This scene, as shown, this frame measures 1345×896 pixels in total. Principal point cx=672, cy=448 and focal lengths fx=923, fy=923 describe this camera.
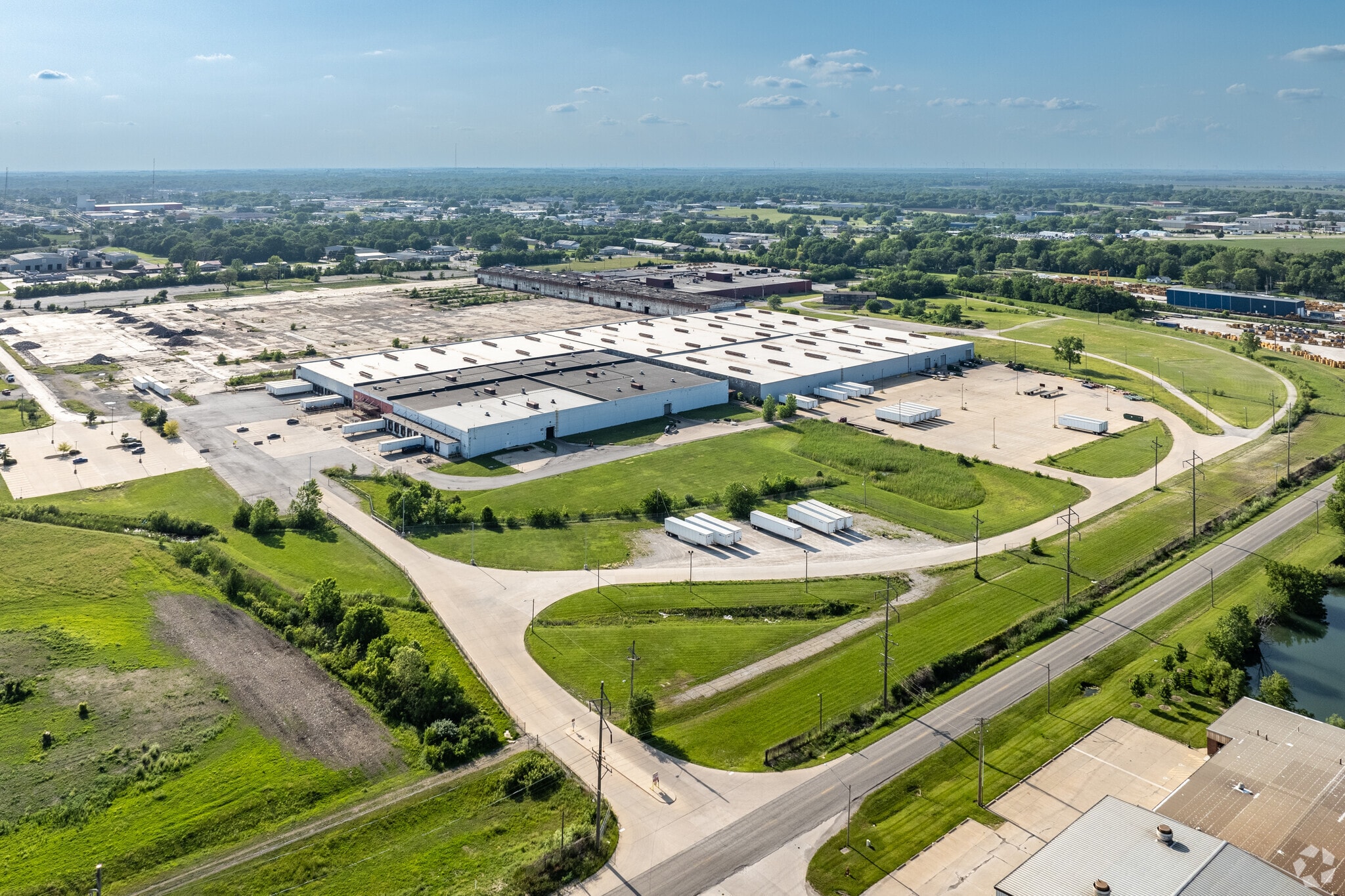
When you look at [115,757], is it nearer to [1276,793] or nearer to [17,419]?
[1276,793]

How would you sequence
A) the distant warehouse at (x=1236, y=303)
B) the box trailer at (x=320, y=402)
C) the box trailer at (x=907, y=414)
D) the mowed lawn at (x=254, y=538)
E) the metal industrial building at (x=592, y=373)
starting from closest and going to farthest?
the mowed lawn at (x=254, y=538) < the metal industrial building at (x=592, y=373) < the box trailer at (x=907, y=414) < the box trailer at (x=320, y=402) < the distant warehouse at (x=1236, y=303)

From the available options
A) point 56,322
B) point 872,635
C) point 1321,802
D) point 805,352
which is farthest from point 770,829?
point 56,322

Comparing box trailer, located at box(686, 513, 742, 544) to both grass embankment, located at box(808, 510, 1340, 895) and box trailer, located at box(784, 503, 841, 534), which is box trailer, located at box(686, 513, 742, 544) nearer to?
box trailer, located at box(784, 503, 841, 534)

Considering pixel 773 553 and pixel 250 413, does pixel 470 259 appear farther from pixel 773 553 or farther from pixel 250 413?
pixel 773 553

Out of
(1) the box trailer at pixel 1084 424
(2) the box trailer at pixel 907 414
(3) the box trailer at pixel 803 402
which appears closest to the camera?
(1) the box trailer at pixel 1084 424

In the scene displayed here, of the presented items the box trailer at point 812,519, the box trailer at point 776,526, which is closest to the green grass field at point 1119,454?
the box trailer at point 812,519

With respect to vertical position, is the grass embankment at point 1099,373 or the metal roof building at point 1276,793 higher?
the grass embankment at point 1099,373

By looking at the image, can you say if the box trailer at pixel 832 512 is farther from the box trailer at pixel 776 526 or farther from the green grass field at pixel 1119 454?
the green grass field at pixel 1119 454
